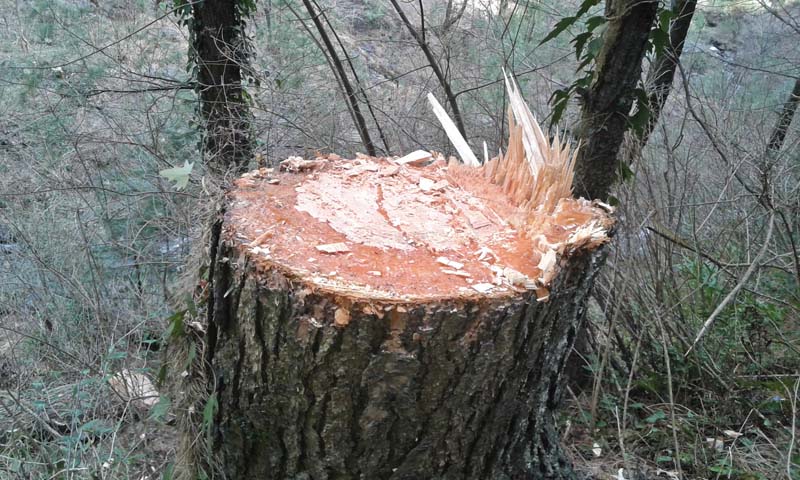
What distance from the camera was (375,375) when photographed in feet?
3.88

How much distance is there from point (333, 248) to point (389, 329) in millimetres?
253

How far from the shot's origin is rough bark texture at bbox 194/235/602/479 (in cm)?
115

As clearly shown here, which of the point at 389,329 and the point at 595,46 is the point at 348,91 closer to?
the point at 595,46

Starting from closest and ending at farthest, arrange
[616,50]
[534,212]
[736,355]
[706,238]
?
[534,212] → [616,50] → [736,355] → [706,238]

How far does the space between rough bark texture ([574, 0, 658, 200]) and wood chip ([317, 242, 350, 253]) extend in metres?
1.37

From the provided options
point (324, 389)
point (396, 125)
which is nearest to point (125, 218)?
point (396, 125)

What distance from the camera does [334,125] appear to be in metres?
3.79

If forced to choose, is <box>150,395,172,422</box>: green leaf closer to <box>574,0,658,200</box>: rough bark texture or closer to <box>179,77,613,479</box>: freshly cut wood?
<box>179,77,613,479</box>: freshly cut wood

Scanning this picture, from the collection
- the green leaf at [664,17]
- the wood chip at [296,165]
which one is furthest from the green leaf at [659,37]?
the wood chip at [296,165]

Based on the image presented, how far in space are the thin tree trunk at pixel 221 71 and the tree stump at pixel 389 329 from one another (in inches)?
71.9

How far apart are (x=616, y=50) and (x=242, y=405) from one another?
1.85m

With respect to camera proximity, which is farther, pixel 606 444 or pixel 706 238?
pixel 706 238

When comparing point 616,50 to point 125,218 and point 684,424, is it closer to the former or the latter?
point 684,424

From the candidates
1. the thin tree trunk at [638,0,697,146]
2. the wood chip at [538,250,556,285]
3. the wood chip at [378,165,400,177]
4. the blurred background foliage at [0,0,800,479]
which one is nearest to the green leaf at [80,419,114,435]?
the blurred background foliage at [0,0,800,479]
